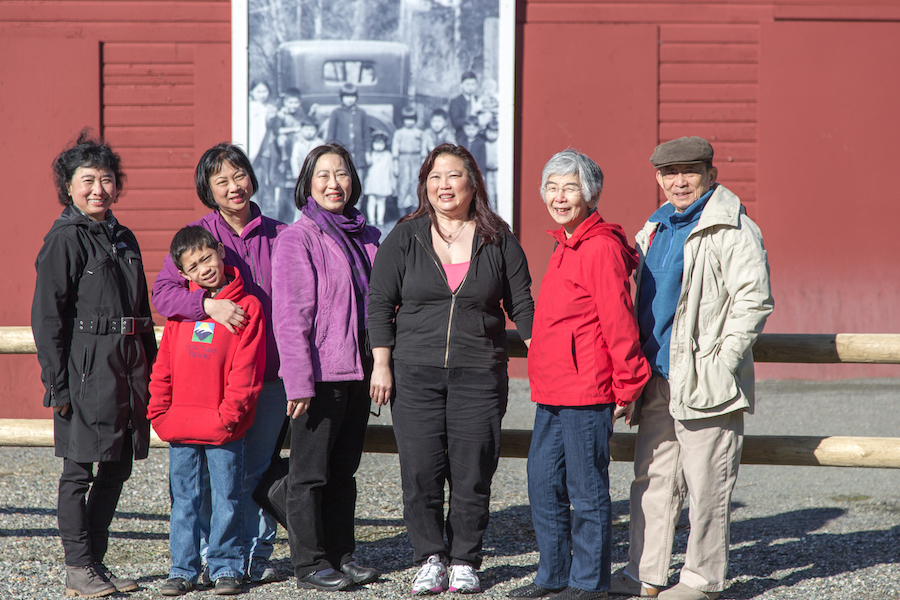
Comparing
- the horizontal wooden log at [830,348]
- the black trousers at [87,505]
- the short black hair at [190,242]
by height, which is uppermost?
the short black hair at [190,242]

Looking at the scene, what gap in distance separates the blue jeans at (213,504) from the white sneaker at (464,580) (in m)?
0.90

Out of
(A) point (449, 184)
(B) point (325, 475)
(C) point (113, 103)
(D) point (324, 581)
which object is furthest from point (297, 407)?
(C) point (113, 103)

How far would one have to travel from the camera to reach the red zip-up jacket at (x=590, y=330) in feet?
9.98

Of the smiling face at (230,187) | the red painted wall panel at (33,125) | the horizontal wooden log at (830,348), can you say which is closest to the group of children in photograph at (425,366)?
Answer: the smiling face at (230,187)

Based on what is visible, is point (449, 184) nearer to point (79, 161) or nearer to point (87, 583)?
point (79, 161)

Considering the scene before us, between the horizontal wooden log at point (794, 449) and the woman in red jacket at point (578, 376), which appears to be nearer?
the woman in red jacket at point (578, 376)

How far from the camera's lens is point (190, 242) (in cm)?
328

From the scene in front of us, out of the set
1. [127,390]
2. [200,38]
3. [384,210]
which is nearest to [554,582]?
[127,390]

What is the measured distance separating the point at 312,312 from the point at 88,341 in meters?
0.92

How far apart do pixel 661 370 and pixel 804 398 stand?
17.1 ft

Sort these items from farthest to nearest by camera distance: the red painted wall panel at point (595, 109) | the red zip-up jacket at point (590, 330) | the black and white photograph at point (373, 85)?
the red painted wall panel at point (595, 109) → the black and white photograph at point (373, 85) → the red zip-up jacket at point (590, 330)

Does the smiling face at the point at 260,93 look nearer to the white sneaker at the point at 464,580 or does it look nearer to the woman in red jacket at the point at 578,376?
the woman in red jacket at the point at 578,376

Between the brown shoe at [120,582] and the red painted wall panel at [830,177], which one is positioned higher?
the red painted wall panel at [830,177]

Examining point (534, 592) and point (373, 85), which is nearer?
point (534, 592)
